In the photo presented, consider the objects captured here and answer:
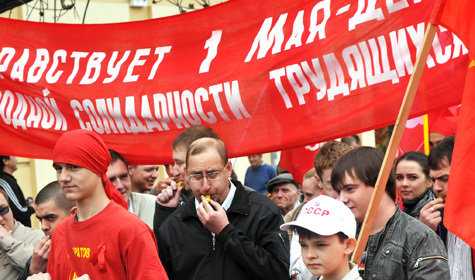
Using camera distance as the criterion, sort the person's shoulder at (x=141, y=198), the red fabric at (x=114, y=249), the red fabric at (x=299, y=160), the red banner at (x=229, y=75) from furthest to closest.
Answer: the red fabric at (x=299, y=160) < the person's shoulder at (x=141, y=198) < the red banner at (x=229, y=75) < the red fabric at (x=114, y=249)

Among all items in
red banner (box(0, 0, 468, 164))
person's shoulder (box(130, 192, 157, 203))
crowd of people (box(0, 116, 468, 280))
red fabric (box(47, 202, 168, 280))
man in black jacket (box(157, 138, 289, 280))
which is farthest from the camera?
person's shoulder (box(130, 192, 157, 203))

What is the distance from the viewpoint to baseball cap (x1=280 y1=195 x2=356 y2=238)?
12.2 feet

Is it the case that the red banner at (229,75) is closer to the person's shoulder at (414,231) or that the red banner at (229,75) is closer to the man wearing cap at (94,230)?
the person's shoulder at (414,231)

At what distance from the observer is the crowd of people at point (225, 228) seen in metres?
3.95

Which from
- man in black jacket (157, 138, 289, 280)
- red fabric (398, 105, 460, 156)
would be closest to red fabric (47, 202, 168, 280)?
man in black jacket (157, 138, 289, 280)

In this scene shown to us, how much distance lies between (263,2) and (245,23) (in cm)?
19

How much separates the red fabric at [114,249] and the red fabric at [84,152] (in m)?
0.24

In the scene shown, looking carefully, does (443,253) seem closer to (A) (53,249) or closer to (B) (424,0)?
(B) (424,0)

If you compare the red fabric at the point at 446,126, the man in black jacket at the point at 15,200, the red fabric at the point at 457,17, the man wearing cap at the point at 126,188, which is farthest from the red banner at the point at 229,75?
the red fabric at the point at 446,126

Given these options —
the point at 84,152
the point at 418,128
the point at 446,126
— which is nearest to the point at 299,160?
the point at 446,126

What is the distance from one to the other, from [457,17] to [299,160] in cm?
336

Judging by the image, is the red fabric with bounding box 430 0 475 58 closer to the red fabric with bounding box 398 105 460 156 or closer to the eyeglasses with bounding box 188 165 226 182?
the eyeglasses with bounding box 188 165 226 182

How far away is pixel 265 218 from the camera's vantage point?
4.76m

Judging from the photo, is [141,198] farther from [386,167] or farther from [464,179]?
[464,179]
